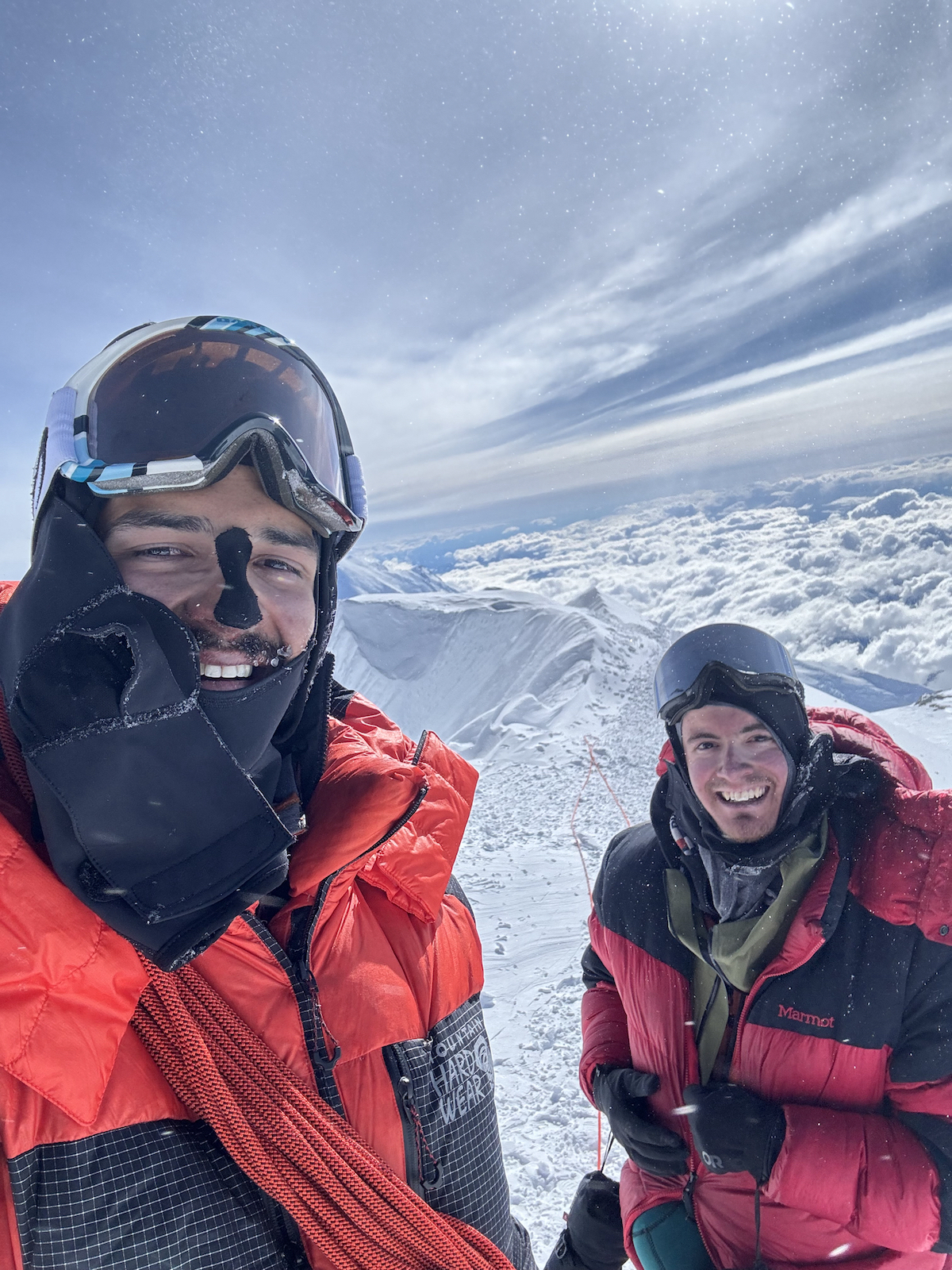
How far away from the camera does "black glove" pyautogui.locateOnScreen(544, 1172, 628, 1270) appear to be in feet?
9.00

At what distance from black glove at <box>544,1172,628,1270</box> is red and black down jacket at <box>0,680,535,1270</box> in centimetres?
145

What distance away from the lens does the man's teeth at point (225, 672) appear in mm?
1343

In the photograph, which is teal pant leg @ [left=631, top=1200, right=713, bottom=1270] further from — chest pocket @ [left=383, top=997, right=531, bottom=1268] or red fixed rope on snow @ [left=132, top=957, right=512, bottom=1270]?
red fixed rope on snow @ [left=132, top=957, right=512, bottom=1270]

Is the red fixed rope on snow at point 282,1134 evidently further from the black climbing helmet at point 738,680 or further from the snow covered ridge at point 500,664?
the snow covered ridge at point 500,664

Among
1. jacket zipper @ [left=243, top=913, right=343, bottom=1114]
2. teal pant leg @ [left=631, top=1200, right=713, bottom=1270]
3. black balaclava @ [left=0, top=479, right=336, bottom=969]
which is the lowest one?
teal pant leg @ [left=631, top=1200, right=713, bottom=1270]

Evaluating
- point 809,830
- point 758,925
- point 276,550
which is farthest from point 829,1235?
point 276,550

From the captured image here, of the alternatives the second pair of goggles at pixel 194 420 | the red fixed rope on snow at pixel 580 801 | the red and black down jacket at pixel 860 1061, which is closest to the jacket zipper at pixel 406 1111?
the second pair of goggles at pixel 194 420

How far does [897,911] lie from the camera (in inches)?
81.0

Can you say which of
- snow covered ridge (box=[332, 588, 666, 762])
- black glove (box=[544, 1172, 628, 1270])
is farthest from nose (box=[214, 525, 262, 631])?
snow covered ridge (box=[332, 588, 666, 762])

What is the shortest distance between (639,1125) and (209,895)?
7.28 feet

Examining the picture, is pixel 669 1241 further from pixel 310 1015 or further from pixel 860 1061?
pixel 310 1015

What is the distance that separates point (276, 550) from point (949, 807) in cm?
222

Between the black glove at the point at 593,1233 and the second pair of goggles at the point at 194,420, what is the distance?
308 centimetres

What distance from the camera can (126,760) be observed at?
3.51 ft
